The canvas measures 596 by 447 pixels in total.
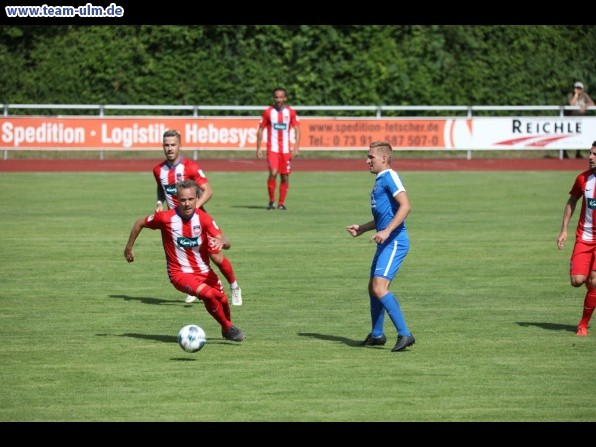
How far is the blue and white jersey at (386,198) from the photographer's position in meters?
11.1

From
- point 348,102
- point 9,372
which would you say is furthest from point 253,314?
point 348,102

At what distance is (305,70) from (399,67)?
11.0 ft

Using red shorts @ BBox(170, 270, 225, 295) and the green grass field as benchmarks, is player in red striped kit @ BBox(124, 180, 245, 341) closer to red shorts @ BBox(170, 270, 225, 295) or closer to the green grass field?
red shorts @ BBox(170, 270, 225, 295)

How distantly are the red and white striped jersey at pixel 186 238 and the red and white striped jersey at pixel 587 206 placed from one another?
375 centimetres

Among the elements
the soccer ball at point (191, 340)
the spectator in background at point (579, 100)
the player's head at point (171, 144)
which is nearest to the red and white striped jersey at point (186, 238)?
the soccer ball at point (191, 340)

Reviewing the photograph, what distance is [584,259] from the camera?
40.2ft

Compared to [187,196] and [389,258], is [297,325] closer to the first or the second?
[389,258]

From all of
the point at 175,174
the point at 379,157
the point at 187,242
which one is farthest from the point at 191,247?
the point at 175,174

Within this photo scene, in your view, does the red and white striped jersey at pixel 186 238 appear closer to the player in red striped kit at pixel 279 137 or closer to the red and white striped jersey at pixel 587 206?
the red and white striped jersey at pixel 587 206

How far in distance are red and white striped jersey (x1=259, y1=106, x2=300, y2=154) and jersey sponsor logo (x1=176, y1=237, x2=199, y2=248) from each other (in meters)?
12.7

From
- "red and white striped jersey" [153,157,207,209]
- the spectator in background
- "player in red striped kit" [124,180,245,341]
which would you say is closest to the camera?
"player in red striped kit" [124,180,245,341]

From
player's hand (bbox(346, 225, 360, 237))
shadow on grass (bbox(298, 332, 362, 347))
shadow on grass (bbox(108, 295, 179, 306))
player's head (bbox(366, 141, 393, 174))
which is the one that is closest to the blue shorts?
player's hand (bbox(346, 225, 360, 237))

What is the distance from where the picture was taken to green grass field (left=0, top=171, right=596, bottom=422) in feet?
30.3

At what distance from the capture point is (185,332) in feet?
35.4
